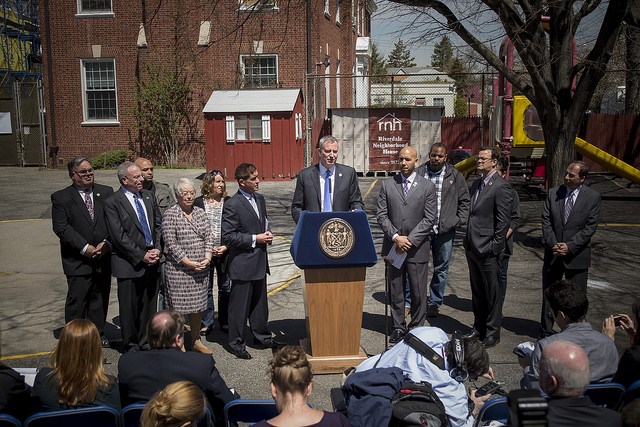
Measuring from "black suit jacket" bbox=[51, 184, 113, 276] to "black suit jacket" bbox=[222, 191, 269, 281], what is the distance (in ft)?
4.21

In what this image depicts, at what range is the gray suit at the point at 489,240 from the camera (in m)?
6.83

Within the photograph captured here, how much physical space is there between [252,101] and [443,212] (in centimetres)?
1513

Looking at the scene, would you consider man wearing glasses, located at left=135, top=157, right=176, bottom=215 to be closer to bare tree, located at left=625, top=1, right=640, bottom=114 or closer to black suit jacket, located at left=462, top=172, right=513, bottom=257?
black suit jacket, located at left=462, top=172, right=513, bottom=257

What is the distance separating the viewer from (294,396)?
10.8 feet

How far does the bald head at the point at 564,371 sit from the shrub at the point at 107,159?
24.3 m

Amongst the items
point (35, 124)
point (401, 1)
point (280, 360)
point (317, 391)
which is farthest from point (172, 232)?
point (35, 124)

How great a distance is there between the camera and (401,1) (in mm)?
10508

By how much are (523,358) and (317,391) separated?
1.92 metres

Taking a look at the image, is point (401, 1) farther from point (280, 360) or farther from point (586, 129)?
point (586, 129)

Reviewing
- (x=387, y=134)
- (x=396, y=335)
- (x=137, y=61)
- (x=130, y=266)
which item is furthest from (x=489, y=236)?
(x=137, y=61)

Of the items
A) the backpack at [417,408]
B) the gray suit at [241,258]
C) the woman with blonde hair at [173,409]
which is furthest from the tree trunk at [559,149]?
the woman with blonde hair at [173,409]

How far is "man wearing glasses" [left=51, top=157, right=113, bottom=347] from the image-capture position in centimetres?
672

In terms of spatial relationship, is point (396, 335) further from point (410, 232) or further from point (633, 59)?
point (633, 59)

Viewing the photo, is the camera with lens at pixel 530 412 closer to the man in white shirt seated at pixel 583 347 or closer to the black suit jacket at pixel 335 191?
the man in white shirt seated at pixel 583 347
